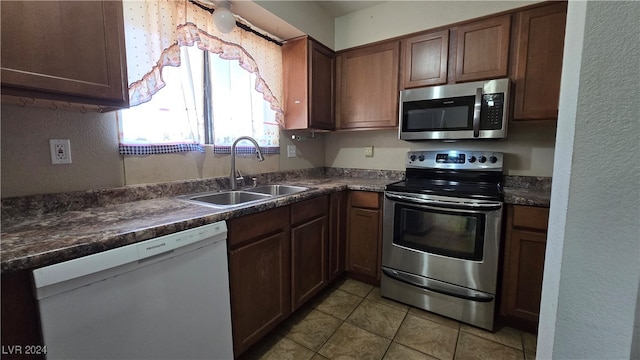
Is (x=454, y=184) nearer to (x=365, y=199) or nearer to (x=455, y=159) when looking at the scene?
(x=455, y=159)

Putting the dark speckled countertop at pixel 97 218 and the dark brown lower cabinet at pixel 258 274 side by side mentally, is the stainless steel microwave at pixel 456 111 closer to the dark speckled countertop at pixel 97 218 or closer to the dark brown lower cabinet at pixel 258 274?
the dark speckled countertop at pixel 97 218

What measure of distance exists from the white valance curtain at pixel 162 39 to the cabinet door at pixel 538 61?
1.95 metres

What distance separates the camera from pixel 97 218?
1081mm

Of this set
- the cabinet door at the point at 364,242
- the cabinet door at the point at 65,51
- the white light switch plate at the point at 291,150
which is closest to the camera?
the cabinet door at the point at 65,51

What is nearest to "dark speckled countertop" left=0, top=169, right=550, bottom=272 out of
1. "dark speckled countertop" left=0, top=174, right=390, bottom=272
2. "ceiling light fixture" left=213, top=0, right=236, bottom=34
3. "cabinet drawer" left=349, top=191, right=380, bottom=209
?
"dark speckled countertop" left=0, top=174, right=390, bottom=272

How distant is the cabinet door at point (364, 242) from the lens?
217cm

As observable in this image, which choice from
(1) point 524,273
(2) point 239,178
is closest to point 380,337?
(1) point 524,273

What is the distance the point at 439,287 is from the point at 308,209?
1.06 metres

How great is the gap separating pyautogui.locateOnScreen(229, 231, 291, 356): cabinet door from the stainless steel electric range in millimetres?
853

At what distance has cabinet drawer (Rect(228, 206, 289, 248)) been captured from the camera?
1291 mm

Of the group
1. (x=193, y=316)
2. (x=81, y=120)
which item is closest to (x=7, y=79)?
(x=81, y=120)

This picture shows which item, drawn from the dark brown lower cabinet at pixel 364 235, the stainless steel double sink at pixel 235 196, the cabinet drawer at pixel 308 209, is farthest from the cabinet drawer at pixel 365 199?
the stainless steel double sink at pixel 235 196

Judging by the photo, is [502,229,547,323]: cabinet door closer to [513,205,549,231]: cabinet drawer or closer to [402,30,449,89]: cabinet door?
[513,205,549,231]: cabinet drawer

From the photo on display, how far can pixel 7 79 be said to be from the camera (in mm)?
820
